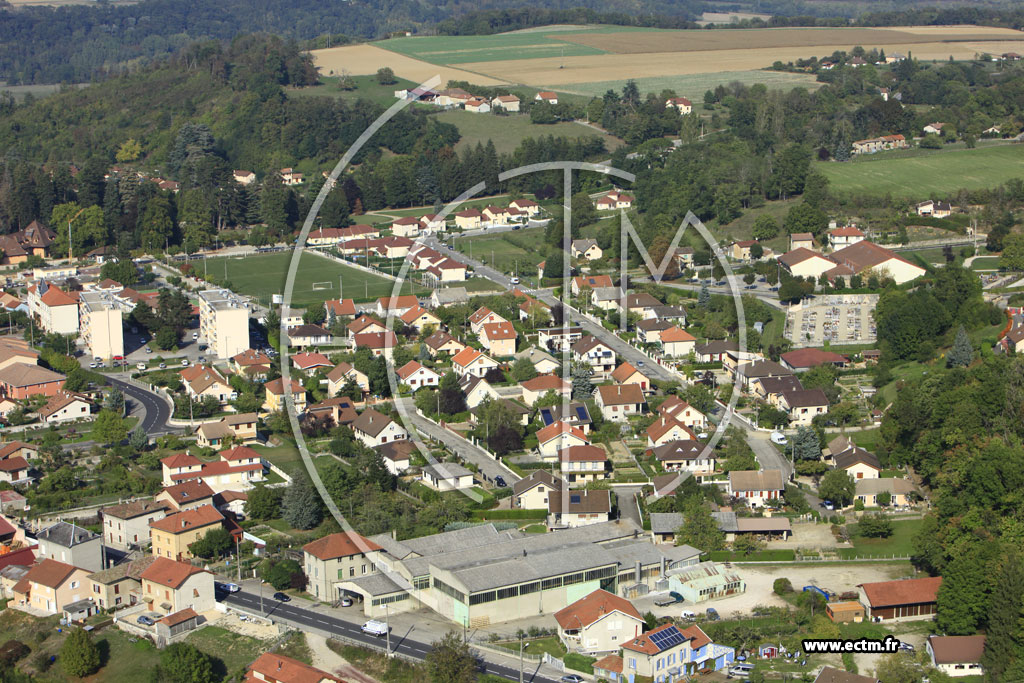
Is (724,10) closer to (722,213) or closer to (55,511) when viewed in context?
(722,213)

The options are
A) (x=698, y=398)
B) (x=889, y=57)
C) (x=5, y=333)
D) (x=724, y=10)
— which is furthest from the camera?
(x=724, y=10)

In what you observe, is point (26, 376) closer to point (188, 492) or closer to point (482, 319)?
point (188, 492)

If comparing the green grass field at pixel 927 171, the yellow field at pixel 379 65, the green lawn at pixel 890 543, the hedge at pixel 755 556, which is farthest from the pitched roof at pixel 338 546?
the yellow field at pixel 379 65

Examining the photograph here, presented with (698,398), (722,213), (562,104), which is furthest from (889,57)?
(698,398)

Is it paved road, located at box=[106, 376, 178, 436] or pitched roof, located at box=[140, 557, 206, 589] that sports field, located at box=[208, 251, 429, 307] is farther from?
pitched roof, located at box=[140, 557, 206, 589]

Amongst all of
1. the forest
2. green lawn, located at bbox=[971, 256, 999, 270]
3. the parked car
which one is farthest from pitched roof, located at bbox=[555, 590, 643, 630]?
the forest

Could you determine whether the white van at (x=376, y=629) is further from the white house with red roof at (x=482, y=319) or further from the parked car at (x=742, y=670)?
the white house with red roof at (x=482, y=319)

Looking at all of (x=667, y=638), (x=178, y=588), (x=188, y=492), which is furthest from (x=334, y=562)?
(x=667, y=638)
